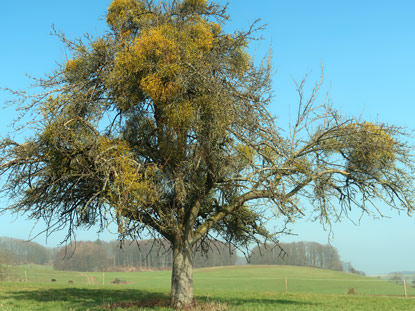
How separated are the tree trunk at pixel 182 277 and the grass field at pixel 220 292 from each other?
467 mm

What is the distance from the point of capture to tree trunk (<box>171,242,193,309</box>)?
13281 mm

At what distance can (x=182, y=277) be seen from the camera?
1347 centimetres

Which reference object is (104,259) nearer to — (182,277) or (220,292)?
(220,292)

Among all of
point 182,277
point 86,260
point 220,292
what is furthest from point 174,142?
point 86,260

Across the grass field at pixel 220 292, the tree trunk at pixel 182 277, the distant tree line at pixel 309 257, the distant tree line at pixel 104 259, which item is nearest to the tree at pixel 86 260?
the distant tree line at pixel 104 259

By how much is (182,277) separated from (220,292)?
10.3 meters

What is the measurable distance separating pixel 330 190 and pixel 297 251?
2921 inches

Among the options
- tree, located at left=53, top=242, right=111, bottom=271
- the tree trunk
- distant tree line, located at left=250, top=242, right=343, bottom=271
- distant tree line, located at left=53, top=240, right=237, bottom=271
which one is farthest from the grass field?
tree, located at left=53, top=242, right=111, bottom=271

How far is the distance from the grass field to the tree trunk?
0.47 metres

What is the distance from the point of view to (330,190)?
14289mm

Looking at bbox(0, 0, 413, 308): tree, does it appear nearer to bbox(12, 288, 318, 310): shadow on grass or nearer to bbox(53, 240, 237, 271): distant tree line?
bbox(12, 288, 318, 310): shadow on grass

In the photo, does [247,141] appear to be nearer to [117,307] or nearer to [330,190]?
[330,190]

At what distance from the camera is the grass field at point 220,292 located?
48.5ft

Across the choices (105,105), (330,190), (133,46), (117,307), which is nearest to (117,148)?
(105,105)
